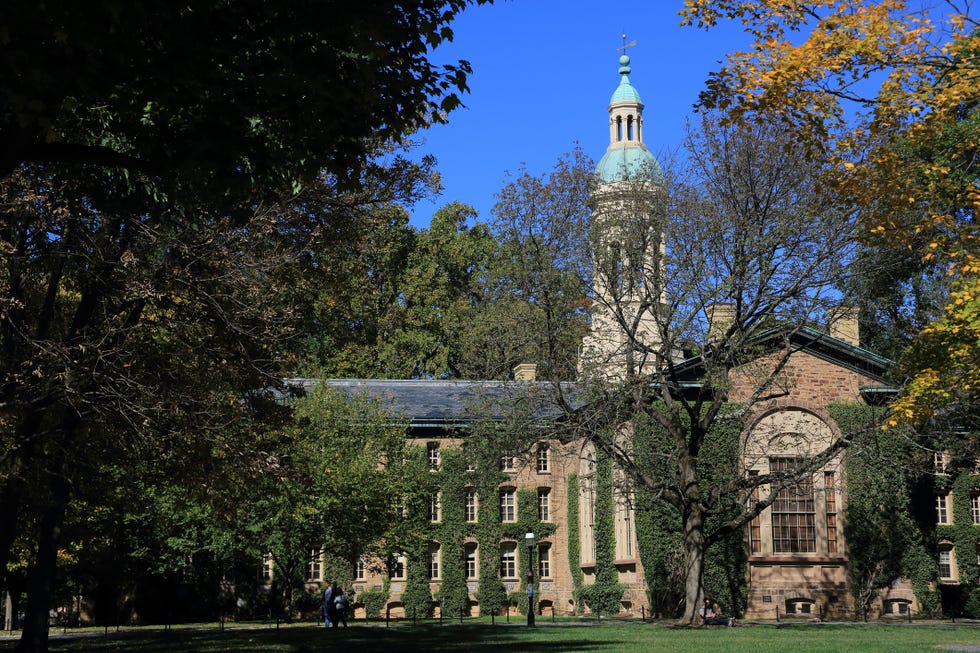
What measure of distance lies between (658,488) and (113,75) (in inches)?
989

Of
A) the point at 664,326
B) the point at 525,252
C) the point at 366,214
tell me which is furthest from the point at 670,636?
the point at 366,214

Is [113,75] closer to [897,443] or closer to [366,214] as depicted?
[366,214]

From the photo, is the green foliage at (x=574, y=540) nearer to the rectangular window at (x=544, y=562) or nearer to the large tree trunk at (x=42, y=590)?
the rectangular window at (x=544, y=562)

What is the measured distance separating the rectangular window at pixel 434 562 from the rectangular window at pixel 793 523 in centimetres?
1627

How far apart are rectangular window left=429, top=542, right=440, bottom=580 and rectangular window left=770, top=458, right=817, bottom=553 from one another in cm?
1627

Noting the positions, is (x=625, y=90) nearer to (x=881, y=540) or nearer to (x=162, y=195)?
(x=881, y=540)

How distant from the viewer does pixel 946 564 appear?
4731 centimetres

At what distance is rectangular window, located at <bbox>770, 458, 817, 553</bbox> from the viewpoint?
42.3 m

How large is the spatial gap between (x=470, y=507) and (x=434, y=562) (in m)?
2.89

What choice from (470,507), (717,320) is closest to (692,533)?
(717,320)

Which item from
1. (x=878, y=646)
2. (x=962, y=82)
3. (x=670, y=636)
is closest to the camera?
(x=962, y=82)

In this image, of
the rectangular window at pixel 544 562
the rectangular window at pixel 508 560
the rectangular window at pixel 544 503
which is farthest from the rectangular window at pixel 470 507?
the rectangular window at pixel 544 562

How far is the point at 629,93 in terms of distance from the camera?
5634 centimetres

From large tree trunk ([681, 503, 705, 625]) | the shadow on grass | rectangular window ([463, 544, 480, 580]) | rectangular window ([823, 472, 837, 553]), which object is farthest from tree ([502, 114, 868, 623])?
rectangular window ([463, 544, 480, 580])
